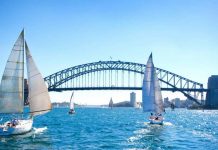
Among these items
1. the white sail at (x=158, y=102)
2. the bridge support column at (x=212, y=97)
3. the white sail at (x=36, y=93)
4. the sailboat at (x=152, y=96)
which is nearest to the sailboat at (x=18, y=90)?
the white sail at (x=36, y=93)

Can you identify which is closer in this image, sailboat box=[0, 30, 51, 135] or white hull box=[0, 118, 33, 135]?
white hull box=[0, 118, 33, 135]

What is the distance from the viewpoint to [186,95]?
128 metres

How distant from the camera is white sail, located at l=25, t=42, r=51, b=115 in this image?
3102 cm

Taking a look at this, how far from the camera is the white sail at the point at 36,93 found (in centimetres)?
3102

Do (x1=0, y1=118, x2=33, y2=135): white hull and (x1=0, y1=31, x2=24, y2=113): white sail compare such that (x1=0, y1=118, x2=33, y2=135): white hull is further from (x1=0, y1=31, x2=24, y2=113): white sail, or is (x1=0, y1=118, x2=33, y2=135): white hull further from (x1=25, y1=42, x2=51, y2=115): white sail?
(x1=25, y1=42, x2=51, y2=115): white sail

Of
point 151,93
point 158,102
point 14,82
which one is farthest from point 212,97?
point 14,82

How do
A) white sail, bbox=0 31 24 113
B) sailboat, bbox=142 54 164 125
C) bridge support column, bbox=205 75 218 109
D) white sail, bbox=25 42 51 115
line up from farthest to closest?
bridge support column, bbox=205 75 218 109 < sailboat, bbox=142 54 164 125 < white sail, bbox=25 42 51 115 < white sail, bbox=0 31 24 113

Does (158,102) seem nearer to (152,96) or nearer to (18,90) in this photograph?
(152,96)

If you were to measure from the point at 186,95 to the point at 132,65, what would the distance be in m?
24.8

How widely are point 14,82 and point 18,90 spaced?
2.56 ft

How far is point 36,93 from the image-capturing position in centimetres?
3120

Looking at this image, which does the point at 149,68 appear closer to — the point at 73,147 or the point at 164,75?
the point at 73,147

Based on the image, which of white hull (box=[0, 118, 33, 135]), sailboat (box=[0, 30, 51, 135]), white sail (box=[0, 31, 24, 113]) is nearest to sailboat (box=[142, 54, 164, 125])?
white hull (box=[0, 118, 33, 135])

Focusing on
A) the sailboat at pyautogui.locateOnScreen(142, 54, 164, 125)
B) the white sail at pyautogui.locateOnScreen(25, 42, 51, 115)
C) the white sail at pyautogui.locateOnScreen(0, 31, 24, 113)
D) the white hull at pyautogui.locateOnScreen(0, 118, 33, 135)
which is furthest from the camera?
the sailboat at pyautogui.locateOnScreen(142, 54, 164, 125)
